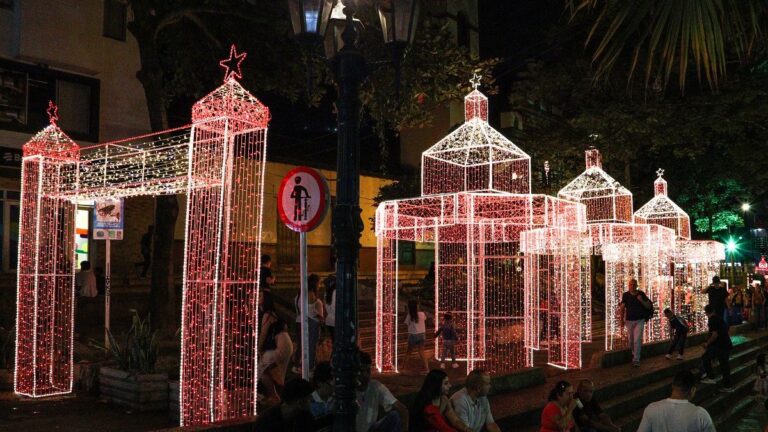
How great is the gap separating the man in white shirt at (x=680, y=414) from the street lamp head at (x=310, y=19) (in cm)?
400

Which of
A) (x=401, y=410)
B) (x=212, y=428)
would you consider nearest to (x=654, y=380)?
(x=401, y=410)

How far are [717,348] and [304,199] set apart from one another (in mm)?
11224

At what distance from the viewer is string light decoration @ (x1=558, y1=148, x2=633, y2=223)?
1683cm

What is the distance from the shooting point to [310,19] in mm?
5527

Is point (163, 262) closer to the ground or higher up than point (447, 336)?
higher up

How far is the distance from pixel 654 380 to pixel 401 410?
8.53 metres

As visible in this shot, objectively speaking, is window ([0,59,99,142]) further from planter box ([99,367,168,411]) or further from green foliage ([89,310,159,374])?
planter box ([99,367,168,411])

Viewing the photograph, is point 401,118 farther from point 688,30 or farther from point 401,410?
point 688,30

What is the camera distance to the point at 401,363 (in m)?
13.5

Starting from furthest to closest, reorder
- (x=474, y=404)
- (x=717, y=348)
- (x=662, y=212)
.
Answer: (x=662, y=212) → (x=717, y=348) → (x=474, y=404)

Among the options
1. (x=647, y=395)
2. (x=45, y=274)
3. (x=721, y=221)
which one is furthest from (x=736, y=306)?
(x=45, y=274)

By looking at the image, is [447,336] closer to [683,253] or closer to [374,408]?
[374,408]

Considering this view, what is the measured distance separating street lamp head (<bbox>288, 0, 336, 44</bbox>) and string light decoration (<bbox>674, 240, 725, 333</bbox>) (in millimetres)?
16614

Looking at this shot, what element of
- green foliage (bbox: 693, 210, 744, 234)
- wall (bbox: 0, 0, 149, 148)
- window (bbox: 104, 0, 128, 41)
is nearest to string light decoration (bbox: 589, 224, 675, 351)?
wall (bbox: 0, 0, 149, 148)
